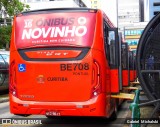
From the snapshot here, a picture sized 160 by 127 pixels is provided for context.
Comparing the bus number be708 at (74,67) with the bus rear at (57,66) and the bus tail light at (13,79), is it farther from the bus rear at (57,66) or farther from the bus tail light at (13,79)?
the bus tail light at (13,79)

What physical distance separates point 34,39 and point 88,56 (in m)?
1.36

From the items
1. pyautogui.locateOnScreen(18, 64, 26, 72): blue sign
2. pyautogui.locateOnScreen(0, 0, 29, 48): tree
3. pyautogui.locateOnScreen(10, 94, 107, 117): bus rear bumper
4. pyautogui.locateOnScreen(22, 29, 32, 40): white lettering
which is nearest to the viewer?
pyautogui.locateOnScreen(10, 94, 107, 117): bus rear bumper

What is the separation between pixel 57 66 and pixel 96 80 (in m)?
0.93

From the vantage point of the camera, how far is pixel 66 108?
8.57 metres

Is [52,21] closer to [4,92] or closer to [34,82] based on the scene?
[34,82]

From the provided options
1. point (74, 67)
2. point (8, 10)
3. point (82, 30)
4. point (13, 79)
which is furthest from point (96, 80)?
point (8, 10)

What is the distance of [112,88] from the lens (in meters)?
9.87

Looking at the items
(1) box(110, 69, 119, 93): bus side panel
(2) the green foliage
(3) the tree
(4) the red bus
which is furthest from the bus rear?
(2) the green foliage

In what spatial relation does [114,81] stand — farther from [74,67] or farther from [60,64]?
[60,64]

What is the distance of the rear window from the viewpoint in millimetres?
8805

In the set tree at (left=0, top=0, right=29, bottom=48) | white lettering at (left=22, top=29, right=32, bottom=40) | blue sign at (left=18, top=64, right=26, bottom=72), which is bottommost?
blue sign at (left=18, top=64, right=26, bottom=72)

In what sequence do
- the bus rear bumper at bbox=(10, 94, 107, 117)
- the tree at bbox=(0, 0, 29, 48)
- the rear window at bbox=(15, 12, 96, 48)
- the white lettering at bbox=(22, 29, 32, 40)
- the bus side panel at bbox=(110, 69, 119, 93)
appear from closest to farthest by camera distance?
the bus rear bumper at bbox=(10, 94, 107, 117) → the rear window at bbox=(15, 12, 96, 48) → the white lettering at bbox=(22, 29, 32, 40) → the bus side panel at bbox=(110, 69, 119, 93) → the tree at bbox=(0, 0, 29, 48)

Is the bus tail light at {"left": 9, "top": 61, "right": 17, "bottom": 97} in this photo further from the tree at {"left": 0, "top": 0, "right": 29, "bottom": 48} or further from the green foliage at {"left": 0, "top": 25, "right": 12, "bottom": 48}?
the green foliage at {"left": 0, "top": 25, "right": 12, "bottom": 48}

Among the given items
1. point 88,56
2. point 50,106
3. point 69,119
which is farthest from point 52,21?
point 69,119
